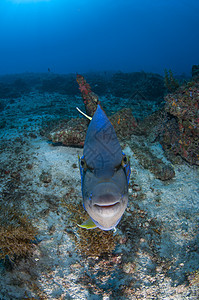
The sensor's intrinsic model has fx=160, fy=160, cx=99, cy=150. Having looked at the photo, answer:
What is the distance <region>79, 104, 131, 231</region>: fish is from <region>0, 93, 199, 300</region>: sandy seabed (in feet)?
4.03

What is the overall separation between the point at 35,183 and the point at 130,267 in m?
2.70

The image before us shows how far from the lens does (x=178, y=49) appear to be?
11056cm

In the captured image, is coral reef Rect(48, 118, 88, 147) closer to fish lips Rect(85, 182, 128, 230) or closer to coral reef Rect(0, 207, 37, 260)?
coral reef Rect(0, 207, 37, 260)

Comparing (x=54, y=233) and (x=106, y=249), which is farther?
(x=54, y=233)

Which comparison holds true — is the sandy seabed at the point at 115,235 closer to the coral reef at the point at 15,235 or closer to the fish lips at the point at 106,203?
the coral reef at the point at 15,235

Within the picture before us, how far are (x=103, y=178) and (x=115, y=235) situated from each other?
1.87 metres

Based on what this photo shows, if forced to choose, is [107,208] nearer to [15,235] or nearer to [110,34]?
[15,235]

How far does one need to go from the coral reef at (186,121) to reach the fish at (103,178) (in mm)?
3178

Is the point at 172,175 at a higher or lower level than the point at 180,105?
lower

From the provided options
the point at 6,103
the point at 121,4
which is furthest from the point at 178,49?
the point at 6,103

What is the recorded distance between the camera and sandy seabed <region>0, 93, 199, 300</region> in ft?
7.68

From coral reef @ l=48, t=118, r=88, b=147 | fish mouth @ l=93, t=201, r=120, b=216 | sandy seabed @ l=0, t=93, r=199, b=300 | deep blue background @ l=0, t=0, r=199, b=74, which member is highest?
deep blue background @ l=0, t=0, r=199, b=74

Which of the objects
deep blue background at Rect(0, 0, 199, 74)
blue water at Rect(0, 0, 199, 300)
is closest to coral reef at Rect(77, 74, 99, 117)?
blue water at Rect(0, 0, 199, 300)

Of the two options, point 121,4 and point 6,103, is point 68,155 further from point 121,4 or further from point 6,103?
point 121,4
